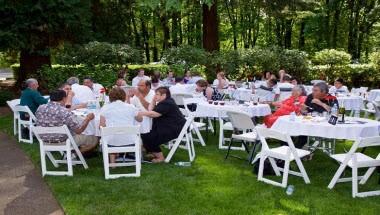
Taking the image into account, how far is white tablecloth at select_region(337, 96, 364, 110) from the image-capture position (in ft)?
41.8

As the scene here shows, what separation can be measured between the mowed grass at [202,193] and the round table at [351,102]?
4.35 m

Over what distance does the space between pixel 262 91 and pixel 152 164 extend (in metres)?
5.93

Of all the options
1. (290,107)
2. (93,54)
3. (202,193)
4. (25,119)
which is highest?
(93,54)

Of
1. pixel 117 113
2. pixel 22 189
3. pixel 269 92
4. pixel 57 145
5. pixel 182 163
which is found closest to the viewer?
pixel 22 189

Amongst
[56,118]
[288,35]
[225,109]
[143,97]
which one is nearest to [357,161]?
[225,109]

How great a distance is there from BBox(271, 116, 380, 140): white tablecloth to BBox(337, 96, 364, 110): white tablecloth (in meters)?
5.08

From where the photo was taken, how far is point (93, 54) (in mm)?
19578

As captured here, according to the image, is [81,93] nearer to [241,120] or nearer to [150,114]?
[150,114]

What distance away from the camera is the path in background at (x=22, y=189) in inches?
252

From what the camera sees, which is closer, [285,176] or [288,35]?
[285,176]

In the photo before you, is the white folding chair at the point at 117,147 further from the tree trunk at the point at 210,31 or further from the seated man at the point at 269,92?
the tree trunk at the point at 210,31

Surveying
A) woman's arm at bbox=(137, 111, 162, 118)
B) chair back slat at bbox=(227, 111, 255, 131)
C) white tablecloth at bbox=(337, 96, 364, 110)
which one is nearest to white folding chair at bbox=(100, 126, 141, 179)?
woman's arm at bbox=(137, 111, 162, 118)

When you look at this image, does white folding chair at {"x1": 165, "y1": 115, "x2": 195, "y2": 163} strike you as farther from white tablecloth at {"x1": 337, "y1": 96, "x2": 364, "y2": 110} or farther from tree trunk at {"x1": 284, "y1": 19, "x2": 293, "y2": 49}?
tree trunk at {"x1": 284, "y1": 19, "x2": 293, "y2": 49}

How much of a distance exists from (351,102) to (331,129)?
580cm
